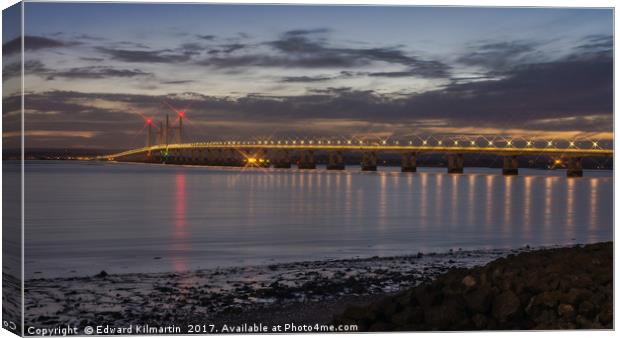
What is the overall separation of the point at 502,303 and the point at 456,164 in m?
79.6

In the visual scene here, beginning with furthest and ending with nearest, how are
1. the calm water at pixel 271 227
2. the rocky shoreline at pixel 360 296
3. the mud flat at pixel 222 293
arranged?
the calm water at pixel 271 227 < the mud flat at pixel 222 293 < the rocky shoreline at pixel 360 296

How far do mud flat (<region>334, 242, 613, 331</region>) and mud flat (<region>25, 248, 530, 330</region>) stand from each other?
801 mm

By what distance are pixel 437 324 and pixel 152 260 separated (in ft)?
26.8

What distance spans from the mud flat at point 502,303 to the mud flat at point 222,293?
801 millimetres

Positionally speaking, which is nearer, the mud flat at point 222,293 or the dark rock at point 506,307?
the dark rock at point 506,307

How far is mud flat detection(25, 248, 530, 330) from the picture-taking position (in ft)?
30.0

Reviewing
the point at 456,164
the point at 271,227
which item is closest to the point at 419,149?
the point at 456,164

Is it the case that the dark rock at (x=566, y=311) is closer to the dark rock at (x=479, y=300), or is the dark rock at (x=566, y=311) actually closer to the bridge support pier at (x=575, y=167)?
the dark rock at (x=479, y=300)

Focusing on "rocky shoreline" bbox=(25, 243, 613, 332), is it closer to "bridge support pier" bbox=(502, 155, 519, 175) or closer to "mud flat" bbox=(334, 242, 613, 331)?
"mud flat" bbox=(334, 242, 613, 331)

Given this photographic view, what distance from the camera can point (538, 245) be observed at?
19109 mm

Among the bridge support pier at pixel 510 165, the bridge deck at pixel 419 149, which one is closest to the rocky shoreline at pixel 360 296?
the bridge deck at pixel 419 149

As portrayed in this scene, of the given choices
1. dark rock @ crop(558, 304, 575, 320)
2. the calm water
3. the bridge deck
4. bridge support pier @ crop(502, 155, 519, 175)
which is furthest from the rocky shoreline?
bridge support pier @ crop(502, 155, 519, 175)

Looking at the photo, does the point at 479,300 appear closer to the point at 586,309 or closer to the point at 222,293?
the point at 586,309

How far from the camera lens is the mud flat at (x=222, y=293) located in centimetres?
914
